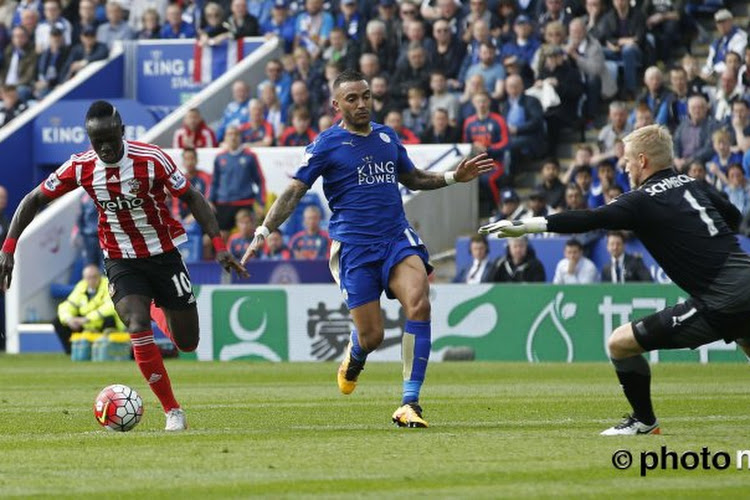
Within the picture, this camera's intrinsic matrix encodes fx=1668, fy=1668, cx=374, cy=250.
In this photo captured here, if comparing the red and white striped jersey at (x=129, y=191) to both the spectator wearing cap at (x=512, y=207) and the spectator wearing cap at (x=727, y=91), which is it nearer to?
the spectator wearing cap at (x=512, y=207)

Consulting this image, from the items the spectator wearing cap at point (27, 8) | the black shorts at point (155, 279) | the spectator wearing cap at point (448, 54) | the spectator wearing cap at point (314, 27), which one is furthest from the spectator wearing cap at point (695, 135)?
the spectator wearing cap at point (27, 8)

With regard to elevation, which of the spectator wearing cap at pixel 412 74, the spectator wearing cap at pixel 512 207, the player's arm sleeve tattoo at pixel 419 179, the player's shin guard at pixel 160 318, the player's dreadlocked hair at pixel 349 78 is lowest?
the player's shin guard at pixel 160 318

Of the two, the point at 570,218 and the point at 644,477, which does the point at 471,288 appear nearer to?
the point at 570,218

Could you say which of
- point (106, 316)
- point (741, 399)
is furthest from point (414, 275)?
point (106, 316)

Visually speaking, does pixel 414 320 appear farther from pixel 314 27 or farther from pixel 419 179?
pixel 314 27

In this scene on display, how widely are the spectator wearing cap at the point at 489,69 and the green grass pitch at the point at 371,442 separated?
8.97 meters

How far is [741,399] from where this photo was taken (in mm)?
13750

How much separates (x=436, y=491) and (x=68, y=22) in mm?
26144

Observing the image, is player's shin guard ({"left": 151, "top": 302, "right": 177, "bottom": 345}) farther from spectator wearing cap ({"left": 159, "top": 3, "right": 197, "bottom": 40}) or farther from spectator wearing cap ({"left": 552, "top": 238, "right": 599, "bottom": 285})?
spectator wearing cap ({"left": 159, "top": 3, "right": 197, "bottom": 40})

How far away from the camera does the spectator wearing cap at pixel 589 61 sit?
24.9 metres

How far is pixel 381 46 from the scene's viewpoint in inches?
1065

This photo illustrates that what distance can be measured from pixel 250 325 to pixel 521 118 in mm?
5335

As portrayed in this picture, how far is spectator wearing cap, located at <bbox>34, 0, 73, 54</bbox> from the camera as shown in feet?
105

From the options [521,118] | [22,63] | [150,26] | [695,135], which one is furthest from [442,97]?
[22,63]
